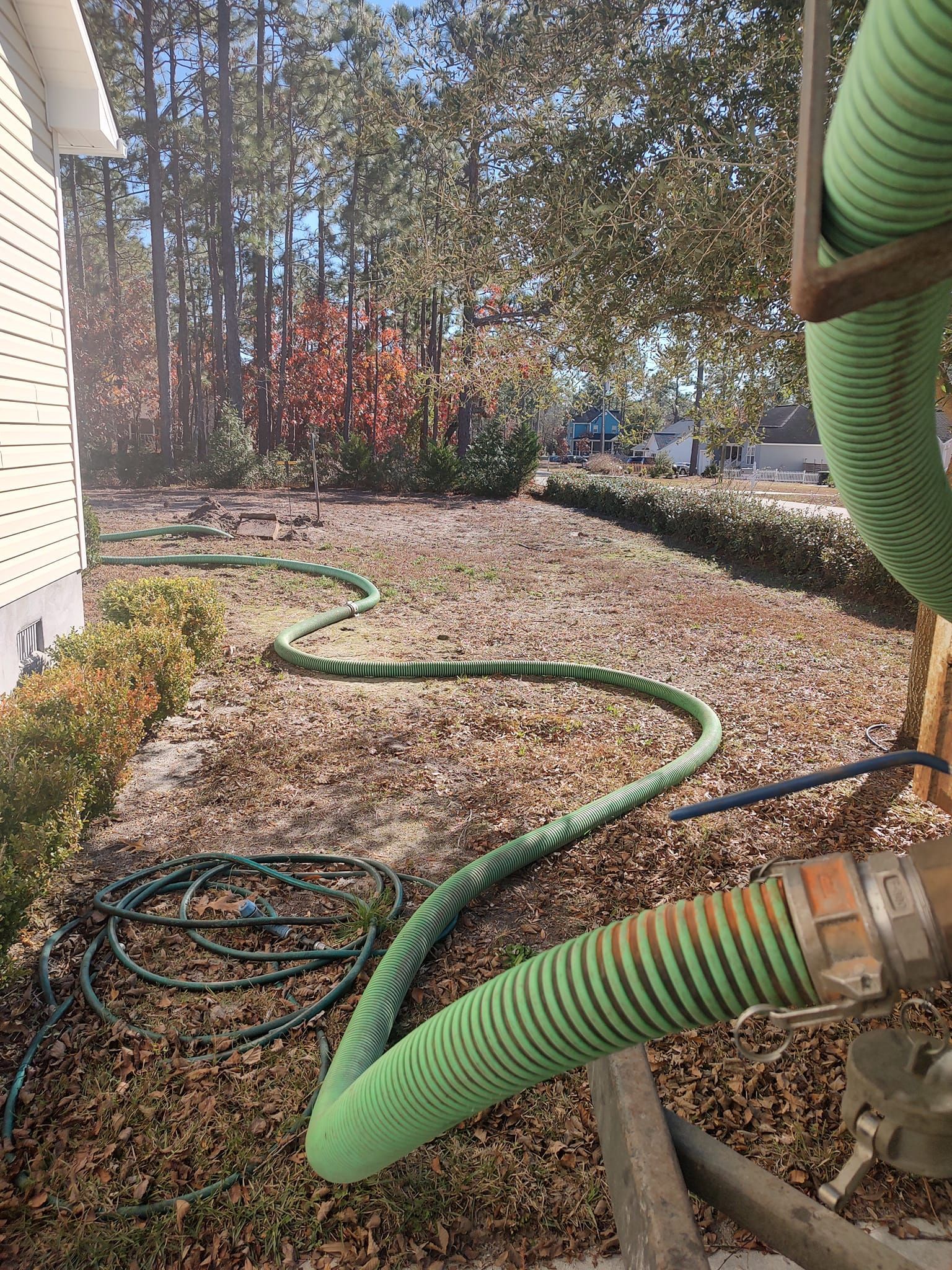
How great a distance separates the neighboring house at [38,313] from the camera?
18.3 ft

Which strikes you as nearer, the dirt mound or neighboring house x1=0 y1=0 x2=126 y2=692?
neighboring house x1=0 y1=0 x2=126 y2=692

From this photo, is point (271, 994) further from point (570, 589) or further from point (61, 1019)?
point (570, 589)

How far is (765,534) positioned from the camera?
13039 mm

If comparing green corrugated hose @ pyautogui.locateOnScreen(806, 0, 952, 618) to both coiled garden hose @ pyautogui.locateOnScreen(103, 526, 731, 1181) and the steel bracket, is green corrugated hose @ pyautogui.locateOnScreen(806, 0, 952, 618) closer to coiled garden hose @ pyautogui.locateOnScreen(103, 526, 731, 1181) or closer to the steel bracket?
the steel bracket

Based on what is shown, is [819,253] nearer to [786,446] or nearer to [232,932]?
[232,932]

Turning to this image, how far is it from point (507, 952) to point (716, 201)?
408cm

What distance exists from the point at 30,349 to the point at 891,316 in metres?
6.59

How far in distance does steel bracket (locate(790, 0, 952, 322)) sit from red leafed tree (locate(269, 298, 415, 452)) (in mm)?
36389

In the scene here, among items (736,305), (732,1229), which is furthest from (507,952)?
(736,305)

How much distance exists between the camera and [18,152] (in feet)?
18.9

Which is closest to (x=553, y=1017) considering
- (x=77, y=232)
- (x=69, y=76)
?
(x=69, y=76)

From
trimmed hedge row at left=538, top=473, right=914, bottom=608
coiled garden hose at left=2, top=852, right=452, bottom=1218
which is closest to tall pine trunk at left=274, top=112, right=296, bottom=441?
trimmed hedge row at left=538, top=473, right=914, bottom=608

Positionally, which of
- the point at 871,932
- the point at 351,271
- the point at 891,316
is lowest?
the point at 871,932

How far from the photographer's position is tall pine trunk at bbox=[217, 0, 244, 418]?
71.6 ft
